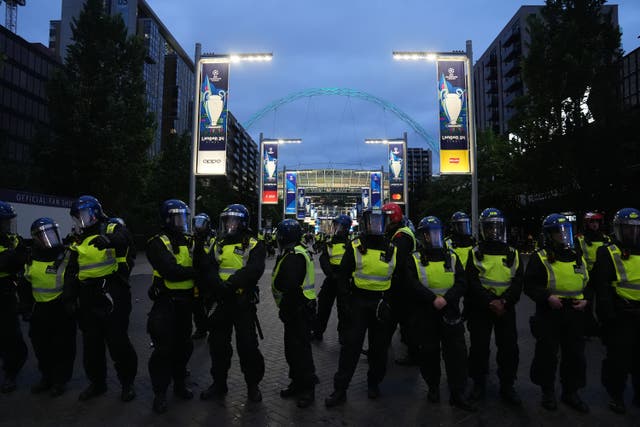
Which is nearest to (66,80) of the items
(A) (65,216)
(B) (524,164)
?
(A) (65,216)

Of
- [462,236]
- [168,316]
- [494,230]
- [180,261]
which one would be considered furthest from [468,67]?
[168,316]

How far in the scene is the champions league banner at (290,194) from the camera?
3431cm

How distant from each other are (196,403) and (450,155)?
11.4m

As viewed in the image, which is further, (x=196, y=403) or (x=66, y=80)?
(x=66, y=80)

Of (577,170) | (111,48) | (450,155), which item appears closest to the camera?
(450,155)

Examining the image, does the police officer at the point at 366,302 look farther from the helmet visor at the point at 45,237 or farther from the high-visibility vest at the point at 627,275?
the helmet visor at the point at 45,237

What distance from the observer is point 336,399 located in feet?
15.0

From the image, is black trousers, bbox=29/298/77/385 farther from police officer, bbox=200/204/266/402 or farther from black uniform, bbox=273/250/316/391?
black uniform, bbox=273/250/316/391

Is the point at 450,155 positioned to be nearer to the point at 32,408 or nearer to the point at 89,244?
the point at 89,244

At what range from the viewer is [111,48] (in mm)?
22203

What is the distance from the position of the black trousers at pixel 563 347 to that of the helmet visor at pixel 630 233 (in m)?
0.89

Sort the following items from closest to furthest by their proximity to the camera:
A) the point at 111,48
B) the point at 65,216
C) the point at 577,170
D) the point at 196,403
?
1. the point at 196,403
2. the point at 65,216
3. the point at 577,170
4. the point at 111,48

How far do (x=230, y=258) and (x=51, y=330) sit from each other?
7.33 ft

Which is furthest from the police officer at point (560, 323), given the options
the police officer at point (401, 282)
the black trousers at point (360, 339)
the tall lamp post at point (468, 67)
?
the tall lamp post at point (468, 67)
